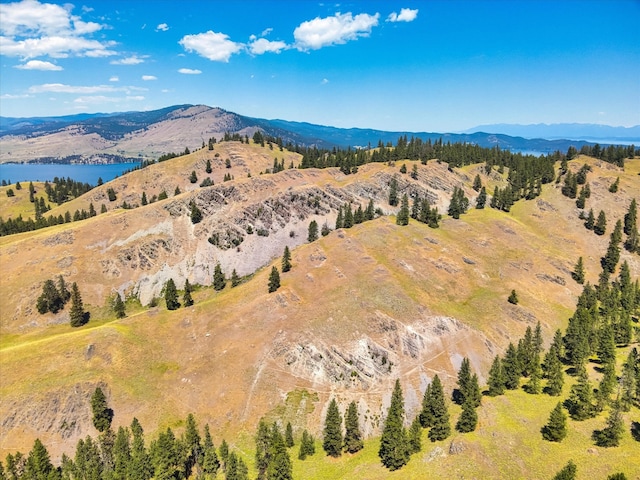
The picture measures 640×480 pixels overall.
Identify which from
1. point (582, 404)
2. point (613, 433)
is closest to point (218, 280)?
point (582, 404)

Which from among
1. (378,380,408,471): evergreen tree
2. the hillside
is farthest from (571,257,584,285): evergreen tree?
(378,380,408,471): evergreen tree

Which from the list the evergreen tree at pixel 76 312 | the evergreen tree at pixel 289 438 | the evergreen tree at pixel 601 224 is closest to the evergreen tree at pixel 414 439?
the evergreen tree at pixel 289 438

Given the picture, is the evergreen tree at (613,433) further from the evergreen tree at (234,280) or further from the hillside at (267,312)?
the evergreen tree at (234,280)

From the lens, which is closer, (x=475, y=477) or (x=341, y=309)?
(x=475, y=477)

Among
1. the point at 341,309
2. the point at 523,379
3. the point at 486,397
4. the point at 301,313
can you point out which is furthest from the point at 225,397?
the point at 523,379

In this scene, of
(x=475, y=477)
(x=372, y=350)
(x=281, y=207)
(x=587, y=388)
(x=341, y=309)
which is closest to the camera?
(x=475, y=477)

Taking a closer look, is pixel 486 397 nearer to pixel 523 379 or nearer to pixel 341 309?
pixel 523 379

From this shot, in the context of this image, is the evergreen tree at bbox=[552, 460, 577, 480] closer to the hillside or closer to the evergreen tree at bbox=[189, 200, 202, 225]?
the hillside
